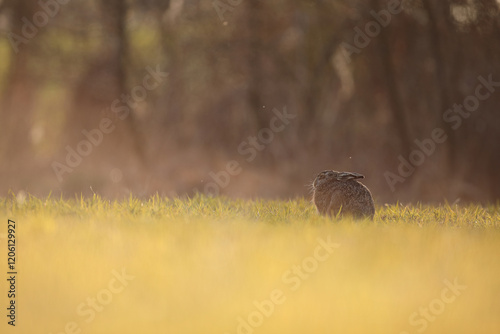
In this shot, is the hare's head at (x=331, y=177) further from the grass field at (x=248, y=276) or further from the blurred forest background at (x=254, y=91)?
the blurred forest background at (x=254, y=91)

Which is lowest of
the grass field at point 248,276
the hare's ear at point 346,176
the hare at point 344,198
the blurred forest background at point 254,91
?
the grass field at point 248,276

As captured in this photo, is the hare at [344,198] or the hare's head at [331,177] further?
the hare's head at [331,177]

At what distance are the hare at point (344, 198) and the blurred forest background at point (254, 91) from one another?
15.3 ft

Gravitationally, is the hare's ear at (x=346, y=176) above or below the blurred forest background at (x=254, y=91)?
below

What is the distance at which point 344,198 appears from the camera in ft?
25.6

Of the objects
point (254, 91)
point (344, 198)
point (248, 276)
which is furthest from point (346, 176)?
point (254, 91)

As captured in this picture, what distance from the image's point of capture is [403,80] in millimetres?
13953

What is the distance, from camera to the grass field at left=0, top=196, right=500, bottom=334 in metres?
3.62

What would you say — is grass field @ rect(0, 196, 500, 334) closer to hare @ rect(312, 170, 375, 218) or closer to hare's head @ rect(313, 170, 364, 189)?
hare @ rect(312, 170, 375, 218)

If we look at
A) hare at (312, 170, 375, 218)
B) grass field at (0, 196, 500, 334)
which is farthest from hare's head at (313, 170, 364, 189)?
grass field at (0, 196, 500, 334)

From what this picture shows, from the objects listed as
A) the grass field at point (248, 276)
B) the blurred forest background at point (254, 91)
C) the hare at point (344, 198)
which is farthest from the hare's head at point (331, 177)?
the blurred forest background at point (254, 91)

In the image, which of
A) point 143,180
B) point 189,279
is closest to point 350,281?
point 189,279

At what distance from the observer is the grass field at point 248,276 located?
362 centimetres

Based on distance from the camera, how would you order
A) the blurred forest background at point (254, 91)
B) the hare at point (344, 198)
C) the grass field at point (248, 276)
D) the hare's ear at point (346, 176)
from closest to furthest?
the grass field at point (248, 276) → the hare at point (344, 198) → the hare's ear at point (346, 176) → the blurred forest background at point (254, 91)
